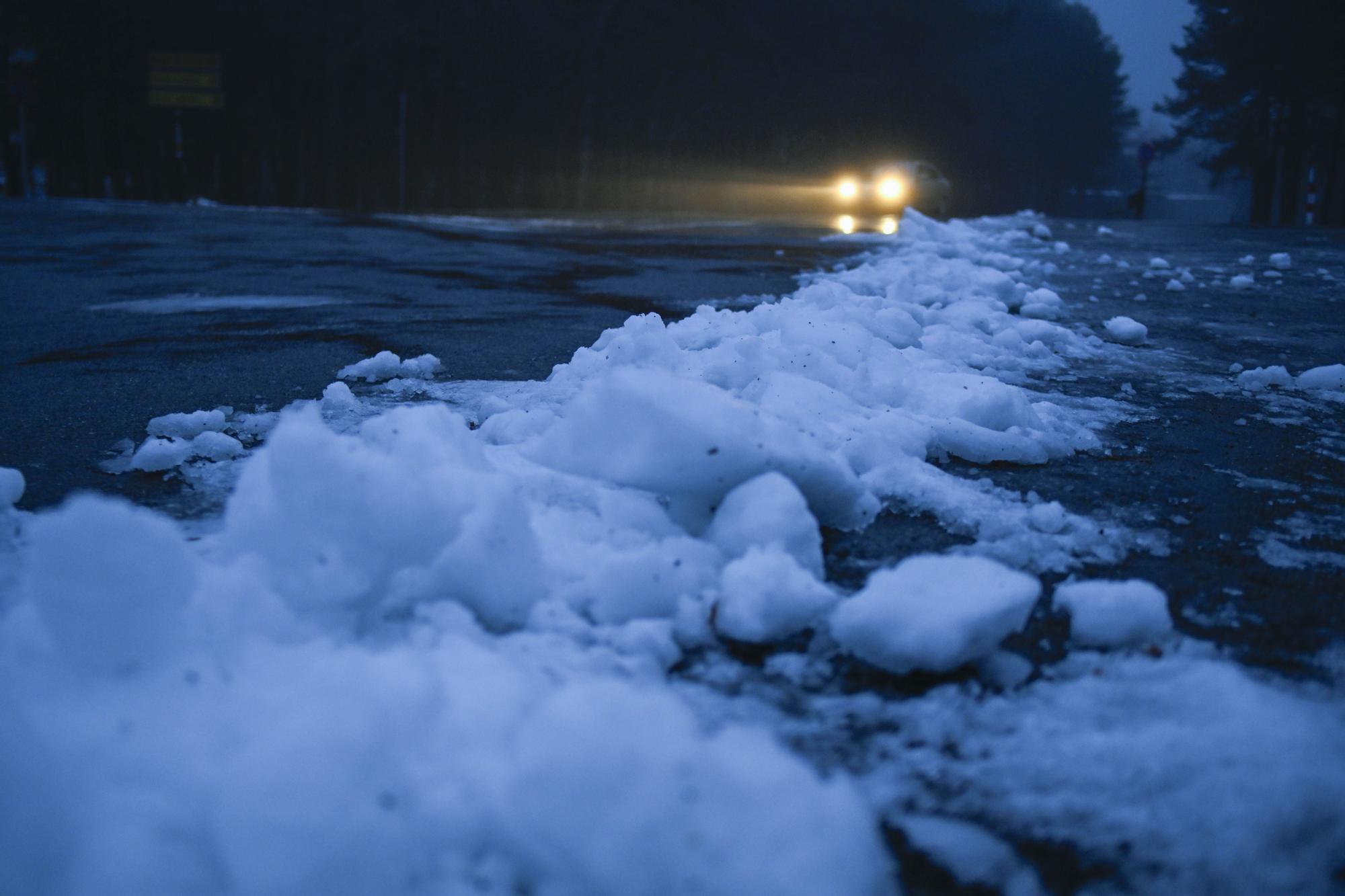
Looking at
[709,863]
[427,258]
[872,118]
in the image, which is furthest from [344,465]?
[872,118]

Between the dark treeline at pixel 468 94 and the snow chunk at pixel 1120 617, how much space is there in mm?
25177

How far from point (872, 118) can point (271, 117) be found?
23.2 metres

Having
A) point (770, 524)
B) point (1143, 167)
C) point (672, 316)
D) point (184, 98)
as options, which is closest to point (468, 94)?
point (184, 98)

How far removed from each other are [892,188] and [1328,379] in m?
21.4

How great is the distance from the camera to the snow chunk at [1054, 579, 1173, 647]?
133 cm

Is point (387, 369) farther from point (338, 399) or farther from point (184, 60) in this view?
point (184, 60)

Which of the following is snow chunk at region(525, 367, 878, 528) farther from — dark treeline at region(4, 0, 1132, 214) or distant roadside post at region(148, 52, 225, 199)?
distant roadside post at region(148, 52, 225, 199)

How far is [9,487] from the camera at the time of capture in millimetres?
1785

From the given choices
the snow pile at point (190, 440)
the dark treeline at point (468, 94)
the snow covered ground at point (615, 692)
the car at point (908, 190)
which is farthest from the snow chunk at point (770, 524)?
the dark treeline at point (468, 94)

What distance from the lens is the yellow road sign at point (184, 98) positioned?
2452 centimetres

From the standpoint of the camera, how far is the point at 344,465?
1313mm

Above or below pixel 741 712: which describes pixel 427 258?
above

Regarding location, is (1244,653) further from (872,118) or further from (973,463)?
(872,118)

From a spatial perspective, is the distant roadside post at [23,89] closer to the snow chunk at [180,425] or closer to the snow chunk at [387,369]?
the snow chunk at [387,369]
